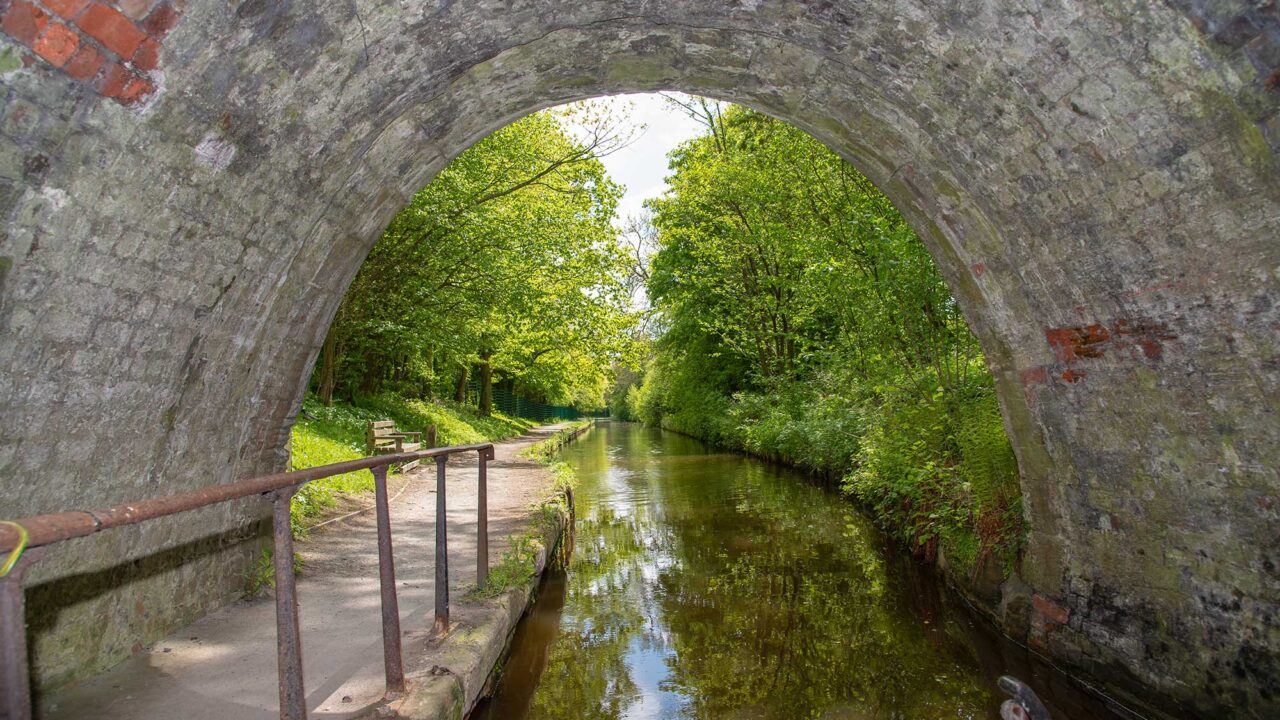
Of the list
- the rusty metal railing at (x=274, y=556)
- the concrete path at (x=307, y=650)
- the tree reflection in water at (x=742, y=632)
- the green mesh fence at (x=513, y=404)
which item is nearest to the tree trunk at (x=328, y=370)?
the tree reflection in water at (x=742, y=632)

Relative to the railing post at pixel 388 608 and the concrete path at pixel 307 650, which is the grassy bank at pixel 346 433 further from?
the railing post at pixel 388 608

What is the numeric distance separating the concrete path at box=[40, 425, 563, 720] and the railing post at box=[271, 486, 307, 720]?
0.71 meters

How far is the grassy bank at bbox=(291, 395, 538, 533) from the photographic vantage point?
8.00 metres

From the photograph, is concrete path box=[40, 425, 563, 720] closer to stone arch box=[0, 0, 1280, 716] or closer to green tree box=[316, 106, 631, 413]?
stone arch box=[0, 0, 1280, 716]

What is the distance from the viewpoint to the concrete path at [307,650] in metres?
3.11

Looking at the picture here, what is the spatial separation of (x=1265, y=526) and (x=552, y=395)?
1747 inches

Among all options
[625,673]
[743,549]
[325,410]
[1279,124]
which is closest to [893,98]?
[1279,124]

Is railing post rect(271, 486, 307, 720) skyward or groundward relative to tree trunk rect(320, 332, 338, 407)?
groundward

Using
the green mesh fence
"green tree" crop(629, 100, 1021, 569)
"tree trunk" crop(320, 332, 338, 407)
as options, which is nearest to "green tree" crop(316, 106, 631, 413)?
"tree trunk" crop(320, 332, 338, 407)

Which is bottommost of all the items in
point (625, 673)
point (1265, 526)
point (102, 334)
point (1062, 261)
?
point (625, 673)

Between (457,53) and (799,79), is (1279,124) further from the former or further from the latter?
(457,53)

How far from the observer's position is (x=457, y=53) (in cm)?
367

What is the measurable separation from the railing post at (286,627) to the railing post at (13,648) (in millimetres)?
989

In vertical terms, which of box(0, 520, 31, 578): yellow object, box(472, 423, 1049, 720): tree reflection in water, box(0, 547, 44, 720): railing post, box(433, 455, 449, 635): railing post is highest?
box(0, 520, 31, 578): yellow object
